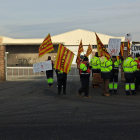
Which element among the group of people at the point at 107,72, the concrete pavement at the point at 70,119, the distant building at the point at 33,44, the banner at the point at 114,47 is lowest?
the concrete pavement at the point at 70,119

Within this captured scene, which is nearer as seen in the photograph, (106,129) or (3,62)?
(106,129)

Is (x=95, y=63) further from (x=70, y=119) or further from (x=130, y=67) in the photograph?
(x=70, y=119)

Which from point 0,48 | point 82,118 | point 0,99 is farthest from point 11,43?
point 82,118

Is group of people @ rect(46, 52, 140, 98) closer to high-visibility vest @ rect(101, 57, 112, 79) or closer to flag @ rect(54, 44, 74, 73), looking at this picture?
high-visibility vest @ rect(101, 57, 112, 79)

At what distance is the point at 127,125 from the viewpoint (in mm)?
6512

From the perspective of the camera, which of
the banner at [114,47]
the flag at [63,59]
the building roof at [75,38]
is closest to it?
the flag at [63,59]

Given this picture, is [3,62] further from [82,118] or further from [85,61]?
[82,118]

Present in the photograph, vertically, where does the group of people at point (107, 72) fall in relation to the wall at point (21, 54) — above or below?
below

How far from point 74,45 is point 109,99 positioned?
46.0 m

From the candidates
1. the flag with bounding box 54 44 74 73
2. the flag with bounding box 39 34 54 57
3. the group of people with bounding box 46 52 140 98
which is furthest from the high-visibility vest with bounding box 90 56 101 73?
the flag with bounding box 54 44 74 73

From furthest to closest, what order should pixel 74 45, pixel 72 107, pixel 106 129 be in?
pixel 74 45 → pixel 72 107 → pixel 106 129

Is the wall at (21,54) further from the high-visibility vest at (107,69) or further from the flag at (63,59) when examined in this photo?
the high-visibility vest at (107,69)

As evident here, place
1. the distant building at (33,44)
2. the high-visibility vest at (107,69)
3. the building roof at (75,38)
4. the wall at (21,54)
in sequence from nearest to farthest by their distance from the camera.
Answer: the high-visibility vest at (107,69) < the building roof at (75,38) < the distant building at (33,44) < the wall at (21,54)

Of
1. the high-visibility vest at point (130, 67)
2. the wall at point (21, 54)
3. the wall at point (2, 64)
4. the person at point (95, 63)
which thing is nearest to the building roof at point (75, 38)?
the wall at point (21, 54)
